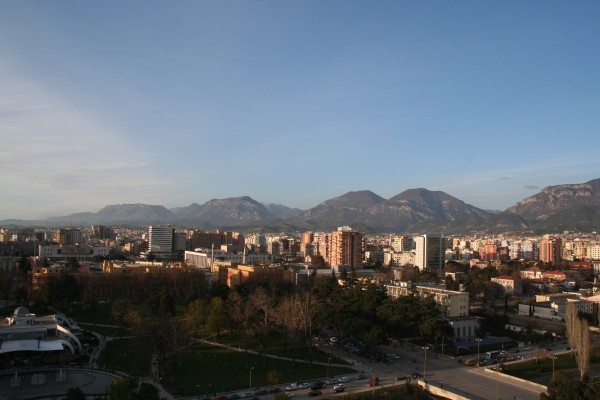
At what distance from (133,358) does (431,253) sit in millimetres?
42735

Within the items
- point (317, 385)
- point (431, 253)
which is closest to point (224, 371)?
point (317, 385)

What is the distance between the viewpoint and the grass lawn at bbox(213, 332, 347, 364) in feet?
70.7

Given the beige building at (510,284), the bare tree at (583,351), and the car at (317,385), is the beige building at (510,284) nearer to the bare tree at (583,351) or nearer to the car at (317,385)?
the bare tree at (583,351)

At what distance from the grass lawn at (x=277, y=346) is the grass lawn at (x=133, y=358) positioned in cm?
486

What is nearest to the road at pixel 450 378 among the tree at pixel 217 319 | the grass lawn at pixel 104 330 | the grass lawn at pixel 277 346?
the grass lawn at pixel 277 346

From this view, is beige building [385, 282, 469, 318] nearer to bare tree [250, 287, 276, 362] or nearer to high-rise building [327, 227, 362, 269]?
bare tree [250, 287, 276, 362]

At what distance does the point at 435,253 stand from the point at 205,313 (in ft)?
126

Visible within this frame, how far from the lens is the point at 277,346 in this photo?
23.3 metres

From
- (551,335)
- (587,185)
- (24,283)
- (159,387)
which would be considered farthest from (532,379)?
(587,185)

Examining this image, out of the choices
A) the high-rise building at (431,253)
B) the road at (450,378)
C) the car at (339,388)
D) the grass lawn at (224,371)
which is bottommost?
the road at (450,378)

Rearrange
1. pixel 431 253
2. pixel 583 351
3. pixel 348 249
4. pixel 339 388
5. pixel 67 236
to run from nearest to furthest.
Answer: pixel 339 388 < pixel 583 351 < pixel 348 249 < pixel 431 253 < pixel 67 236

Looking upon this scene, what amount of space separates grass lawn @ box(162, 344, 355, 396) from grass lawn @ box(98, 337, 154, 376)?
3.03 ft

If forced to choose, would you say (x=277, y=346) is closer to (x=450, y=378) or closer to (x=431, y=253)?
(x=450, y=378)

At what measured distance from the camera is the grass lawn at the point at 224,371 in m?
17.2
